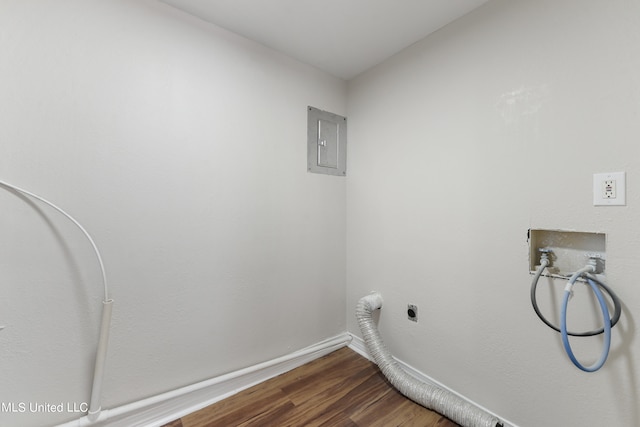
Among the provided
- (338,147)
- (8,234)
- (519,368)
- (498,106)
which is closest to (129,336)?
(8,234)

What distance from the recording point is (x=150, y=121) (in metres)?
1.31

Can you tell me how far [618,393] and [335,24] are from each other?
7.11ft

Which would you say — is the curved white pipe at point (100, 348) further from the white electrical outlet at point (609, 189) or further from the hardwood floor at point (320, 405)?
the white electrical outlet at point (609, 189)

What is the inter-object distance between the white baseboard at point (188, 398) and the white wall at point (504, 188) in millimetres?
800

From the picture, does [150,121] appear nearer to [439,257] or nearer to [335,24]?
[335,24]

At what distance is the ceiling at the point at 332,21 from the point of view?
1351mm

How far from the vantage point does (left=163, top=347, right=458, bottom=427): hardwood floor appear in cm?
133

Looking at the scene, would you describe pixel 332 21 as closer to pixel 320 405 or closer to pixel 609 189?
pixel 609 189

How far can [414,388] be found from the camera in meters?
1.47

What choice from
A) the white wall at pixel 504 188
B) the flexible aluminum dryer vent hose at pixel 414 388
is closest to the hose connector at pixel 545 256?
the white wall at pixel 504 188

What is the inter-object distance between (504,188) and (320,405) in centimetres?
155

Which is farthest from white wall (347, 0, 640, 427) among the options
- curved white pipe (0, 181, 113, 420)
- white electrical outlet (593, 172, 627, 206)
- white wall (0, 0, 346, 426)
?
curved white pipe (0, 181, 113, 420)

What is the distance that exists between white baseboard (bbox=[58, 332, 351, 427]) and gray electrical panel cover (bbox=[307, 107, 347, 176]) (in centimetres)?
140

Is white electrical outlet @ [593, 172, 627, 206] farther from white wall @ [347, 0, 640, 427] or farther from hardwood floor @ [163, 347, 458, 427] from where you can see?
hardwood floor @ [163, 347, 458, 427]
